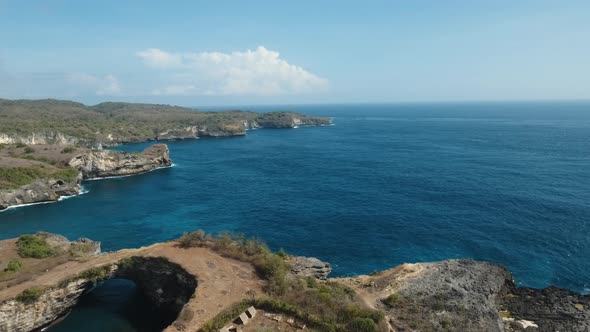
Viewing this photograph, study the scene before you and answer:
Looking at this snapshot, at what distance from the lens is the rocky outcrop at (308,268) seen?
50378 mm

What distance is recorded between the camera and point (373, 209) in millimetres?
81438

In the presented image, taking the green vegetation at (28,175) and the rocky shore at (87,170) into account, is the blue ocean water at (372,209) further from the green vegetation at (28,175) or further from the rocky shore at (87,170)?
the green vegetation at (28,175)

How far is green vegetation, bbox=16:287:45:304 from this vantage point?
3950 centimetres

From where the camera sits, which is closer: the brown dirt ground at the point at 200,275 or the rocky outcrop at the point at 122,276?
the brown dirt ground at the point at 200,275

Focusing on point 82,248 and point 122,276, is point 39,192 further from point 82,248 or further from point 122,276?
point 122,276

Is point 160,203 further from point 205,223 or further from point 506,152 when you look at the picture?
point 506,152

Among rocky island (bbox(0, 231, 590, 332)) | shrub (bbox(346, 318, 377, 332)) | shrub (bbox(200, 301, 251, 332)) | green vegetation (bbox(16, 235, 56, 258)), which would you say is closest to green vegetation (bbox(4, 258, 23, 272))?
rocky island (bbox(0, 231, 590, 332))

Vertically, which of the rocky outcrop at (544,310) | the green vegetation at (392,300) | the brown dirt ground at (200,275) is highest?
the brown dirt ground at (200,275)

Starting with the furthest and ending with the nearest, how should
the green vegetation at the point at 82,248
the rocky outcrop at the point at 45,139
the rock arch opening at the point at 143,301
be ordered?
the rocky outcrop at the point at 45,139, the green vegetation at the point at 82,248, the rock arch opening at the point at 143,301

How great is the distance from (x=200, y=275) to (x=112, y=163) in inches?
3668

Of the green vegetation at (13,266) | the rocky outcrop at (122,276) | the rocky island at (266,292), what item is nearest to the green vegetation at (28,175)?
the rocky island at (266,292)

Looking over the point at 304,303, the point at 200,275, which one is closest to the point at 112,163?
the point at 200,275

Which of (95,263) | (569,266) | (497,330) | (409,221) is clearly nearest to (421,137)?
(409,221)

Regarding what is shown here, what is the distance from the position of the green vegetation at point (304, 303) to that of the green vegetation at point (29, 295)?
802 inches
